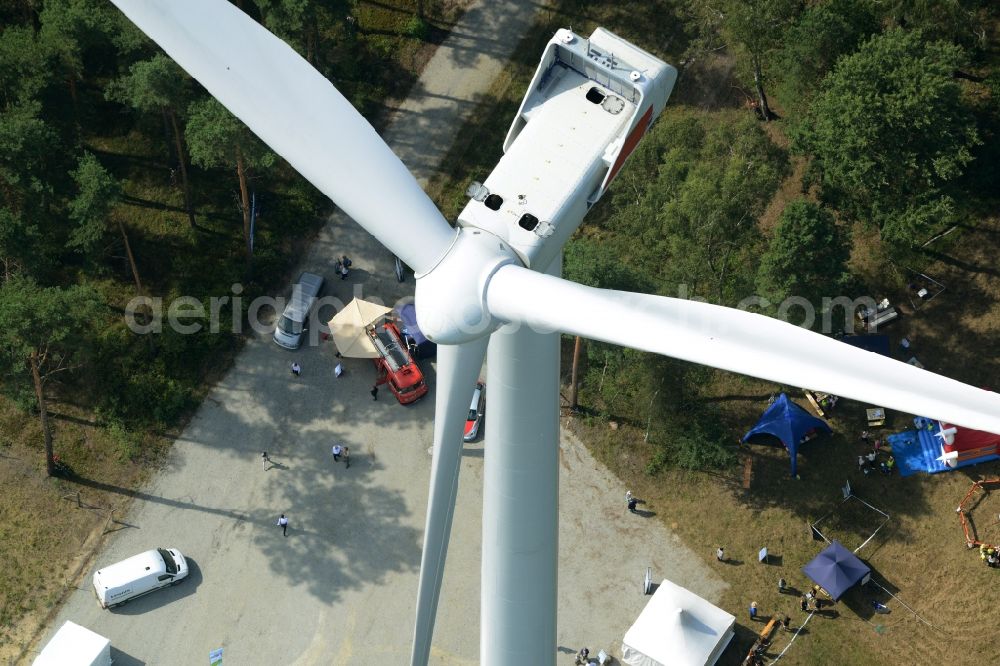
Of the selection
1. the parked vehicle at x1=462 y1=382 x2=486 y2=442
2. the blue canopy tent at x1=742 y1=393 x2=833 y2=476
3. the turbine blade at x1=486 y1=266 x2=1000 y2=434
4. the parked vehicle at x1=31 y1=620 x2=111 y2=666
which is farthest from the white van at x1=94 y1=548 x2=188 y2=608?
the turbine blade at x1=486 y1=266 x2=1000 y2=434

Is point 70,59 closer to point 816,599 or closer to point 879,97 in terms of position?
point 879,97

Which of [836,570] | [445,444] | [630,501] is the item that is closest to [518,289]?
[445,444]

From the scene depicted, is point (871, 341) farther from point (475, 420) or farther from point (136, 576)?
point (136, 576)

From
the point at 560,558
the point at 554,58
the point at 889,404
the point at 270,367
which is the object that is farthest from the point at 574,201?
the point at 270,367

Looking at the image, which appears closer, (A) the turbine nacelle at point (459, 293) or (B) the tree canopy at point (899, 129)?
(A) the turbine nacelle at point (459, 293)

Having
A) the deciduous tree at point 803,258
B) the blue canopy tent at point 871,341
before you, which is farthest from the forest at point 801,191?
the blue canopy tent at point 871,341

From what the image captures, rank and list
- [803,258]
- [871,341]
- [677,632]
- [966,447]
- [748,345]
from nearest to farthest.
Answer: [748,345] < [677,632] < [803,258] < [966,447] < [871,341]

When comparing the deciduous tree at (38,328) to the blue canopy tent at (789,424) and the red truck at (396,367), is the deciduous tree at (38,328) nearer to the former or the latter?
the red truck at (396,367)
